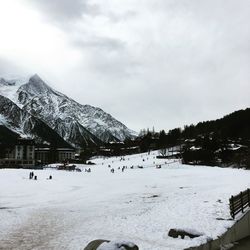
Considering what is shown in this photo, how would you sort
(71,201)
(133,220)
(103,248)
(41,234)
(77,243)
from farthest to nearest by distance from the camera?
(71,201) → (133,220) → (41,234) → (77,243) → (103,248)

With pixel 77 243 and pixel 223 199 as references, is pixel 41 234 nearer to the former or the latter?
pixel 77 243

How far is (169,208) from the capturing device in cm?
2962

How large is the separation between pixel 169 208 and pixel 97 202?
26.8ft

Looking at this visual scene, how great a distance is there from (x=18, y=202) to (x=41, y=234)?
14742mm

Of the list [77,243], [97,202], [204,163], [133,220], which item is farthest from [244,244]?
[204,163]

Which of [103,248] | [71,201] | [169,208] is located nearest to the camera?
[103,248]

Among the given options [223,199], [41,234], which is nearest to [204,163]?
[223,199]

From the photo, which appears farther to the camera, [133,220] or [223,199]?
[223,199]

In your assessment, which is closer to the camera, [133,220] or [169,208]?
[133,220]

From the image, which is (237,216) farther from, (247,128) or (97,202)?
(247,128)

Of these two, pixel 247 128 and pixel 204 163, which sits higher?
pixel 247 128

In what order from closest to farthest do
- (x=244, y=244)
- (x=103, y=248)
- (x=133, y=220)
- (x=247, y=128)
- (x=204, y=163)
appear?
1. (x=103, y=248)
2. (x=244, y=244)
3. (x=133, y=220)
4. (x=204, y=163)
5. (x=247, y=128)

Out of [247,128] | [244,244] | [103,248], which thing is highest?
[247,128]

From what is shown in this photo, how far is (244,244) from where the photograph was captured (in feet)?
72.6
